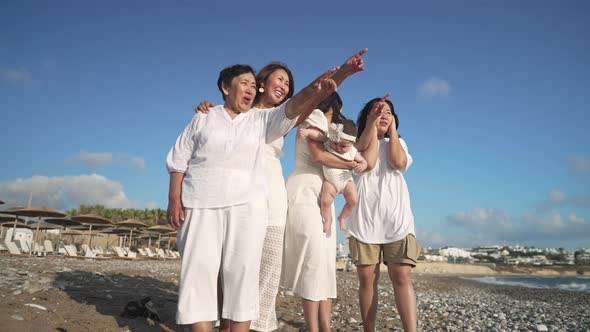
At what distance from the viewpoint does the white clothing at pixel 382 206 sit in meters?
3.29

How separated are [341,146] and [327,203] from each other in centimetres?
49

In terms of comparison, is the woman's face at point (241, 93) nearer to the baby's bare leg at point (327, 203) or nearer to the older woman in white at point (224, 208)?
the older woman in white at point (224, 208)

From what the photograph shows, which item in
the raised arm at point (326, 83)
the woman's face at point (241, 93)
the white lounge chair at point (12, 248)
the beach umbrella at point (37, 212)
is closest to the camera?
the raised arm at point (326, 83)

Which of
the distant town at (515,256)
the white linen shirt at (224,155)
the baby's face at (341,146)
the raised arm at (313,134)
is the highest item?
the raised arm at (313,134)

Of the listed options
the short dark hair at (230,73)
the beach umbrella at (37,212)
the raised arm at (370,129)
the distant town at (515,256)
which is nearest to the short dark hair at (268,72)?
the short dark hair at (230,73)

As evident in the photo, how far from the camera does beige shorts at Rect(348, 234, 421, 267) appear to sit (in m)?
3.16

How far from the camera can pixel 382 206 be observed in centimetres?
337

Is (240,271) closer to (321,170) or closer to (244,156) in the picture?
(244,156)

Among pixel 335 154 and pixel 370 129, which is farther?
pixel 370 129

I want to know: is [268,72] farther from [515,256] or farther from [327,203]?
[515,256]

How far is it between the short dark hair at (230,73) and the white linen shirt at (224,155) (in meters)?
0.30

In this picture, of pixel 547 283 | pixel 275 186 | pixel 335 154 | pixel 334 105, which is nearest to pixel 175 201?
pixel 275 186

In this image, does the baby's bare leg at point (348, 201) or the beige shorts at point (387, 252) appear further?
the baby's bare leg at point (348, 201)

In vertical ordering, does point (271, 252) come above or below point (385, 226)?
below
